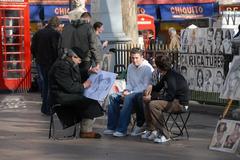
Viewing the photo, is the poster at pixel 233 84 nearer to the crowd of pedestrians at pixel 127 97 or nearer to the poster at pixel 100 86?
the crowd of pedestrians at pixel 127 97

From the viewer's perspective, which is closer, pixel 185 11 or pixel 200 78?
pixel 200 78

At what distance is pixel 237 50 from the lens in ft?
43.2

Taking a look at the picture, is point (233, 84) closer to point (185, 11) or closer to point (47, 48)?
point (47, 48)

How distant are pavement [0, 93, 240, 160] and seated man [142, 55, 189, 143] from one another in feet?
0.75

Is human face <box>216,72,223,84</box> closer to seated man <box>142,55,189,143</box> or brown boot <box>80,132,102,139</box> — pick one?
seated man <box>142,55,189,143</box>

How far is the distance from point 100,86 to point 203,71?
4.57 metres

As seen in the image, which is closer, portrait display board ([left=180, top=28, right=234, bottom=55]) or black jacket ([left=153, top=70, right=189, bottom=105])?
black jacket ([left=153, top=70, right=189, bottom=105])

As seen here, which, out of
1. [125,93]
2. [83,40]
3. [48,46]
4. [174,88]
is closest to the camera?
[174,88]

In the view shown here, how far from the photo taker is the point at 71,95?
1018 centimetres

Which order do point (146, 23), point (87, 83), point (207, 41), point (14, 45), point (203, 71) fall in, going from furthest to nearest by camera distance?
point (146, 23) < point (14, 45) < point (207, 41) < point (203, 71) < point (87, 83)

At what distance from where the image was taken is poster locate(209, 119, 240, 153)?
28.0 feet

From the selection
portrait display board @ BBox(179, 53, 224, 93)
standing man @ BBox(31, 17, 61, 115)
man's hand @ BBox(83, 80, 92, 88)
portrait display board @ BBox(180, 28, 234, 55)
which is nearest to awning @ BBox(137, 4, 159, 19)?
portrait display board @ BBox(180, 28, 234, 55)

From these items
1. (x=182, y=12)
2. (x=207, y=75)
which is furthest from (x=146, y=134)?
(x=182, y=12)

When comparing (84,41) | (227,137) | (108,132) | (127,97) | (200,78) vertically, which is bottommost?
(108,132)
